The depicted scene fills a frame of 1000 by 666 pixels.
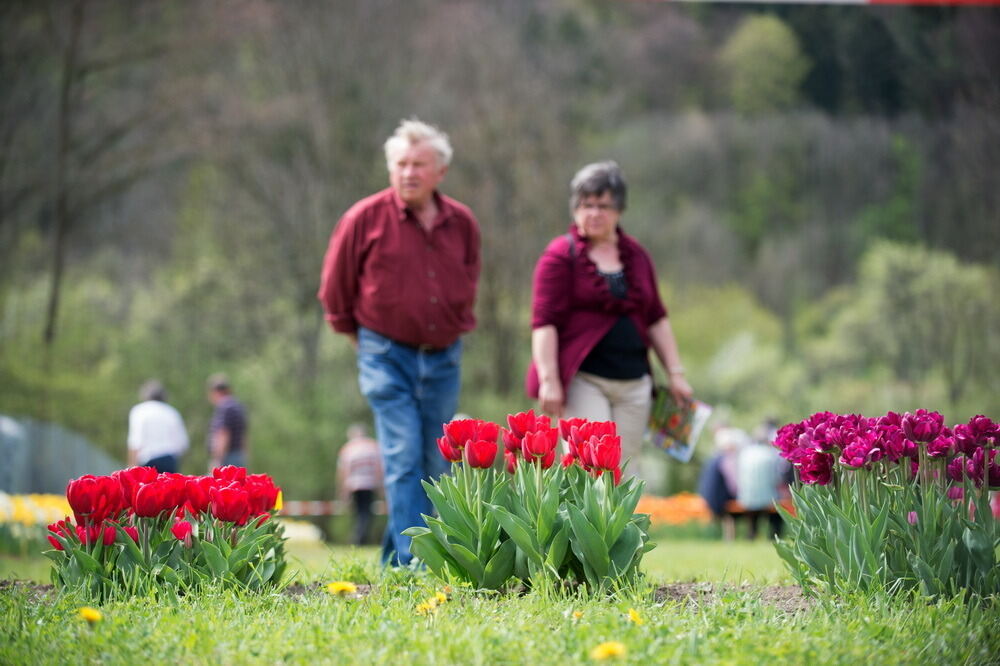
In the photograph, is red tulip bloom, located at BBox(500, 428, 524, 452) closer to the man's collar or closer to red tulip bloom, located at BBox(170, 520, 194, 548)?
red tulip bloom, located at BBox(170, 520, 194, 548)

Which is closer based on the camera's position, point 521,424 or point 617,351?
point 521,424

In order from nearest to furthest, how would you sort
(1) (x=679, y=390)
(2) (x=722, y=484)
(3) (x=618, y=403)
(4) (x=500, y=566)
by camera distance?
(4) (x=500, y=566), (3) (x=618, y=403), (1) (x=679, y=390), (2) (x=722, y=484)

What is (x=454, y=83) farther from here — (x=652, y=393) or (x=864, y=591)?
(x=864, y=591)

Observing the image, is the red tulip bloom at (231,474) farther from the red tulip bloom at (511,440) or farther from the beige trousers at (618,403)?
the beige trousers at (618,403)

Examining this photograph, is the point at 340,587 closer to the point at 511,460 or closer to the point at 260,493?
the point at 260,493

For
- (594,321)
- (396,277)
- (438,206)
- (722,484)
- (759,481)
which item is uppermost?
(438,206)

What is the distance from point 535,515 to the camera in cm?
335

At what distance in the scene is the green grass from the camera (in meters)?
2.55

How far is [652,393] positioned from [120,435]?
17.2 meters

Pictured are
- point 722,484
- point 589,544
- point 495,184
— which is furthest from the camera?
point 495,184

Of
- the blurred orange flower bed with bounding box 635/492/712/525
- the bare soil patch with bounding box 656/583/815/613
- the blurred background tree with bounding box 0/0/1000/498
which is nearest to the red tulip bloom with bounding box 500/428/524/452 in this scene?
the bare soil patch with bounding box 656/583/815/613

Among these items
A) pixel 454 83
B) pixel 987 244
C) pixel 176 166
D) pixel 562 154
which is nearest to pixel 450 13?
pixel 454 83

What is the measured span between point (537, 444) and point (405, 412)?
4.80ft

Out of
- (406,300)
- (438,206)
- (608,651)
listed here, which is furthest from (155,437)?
(608,651)
